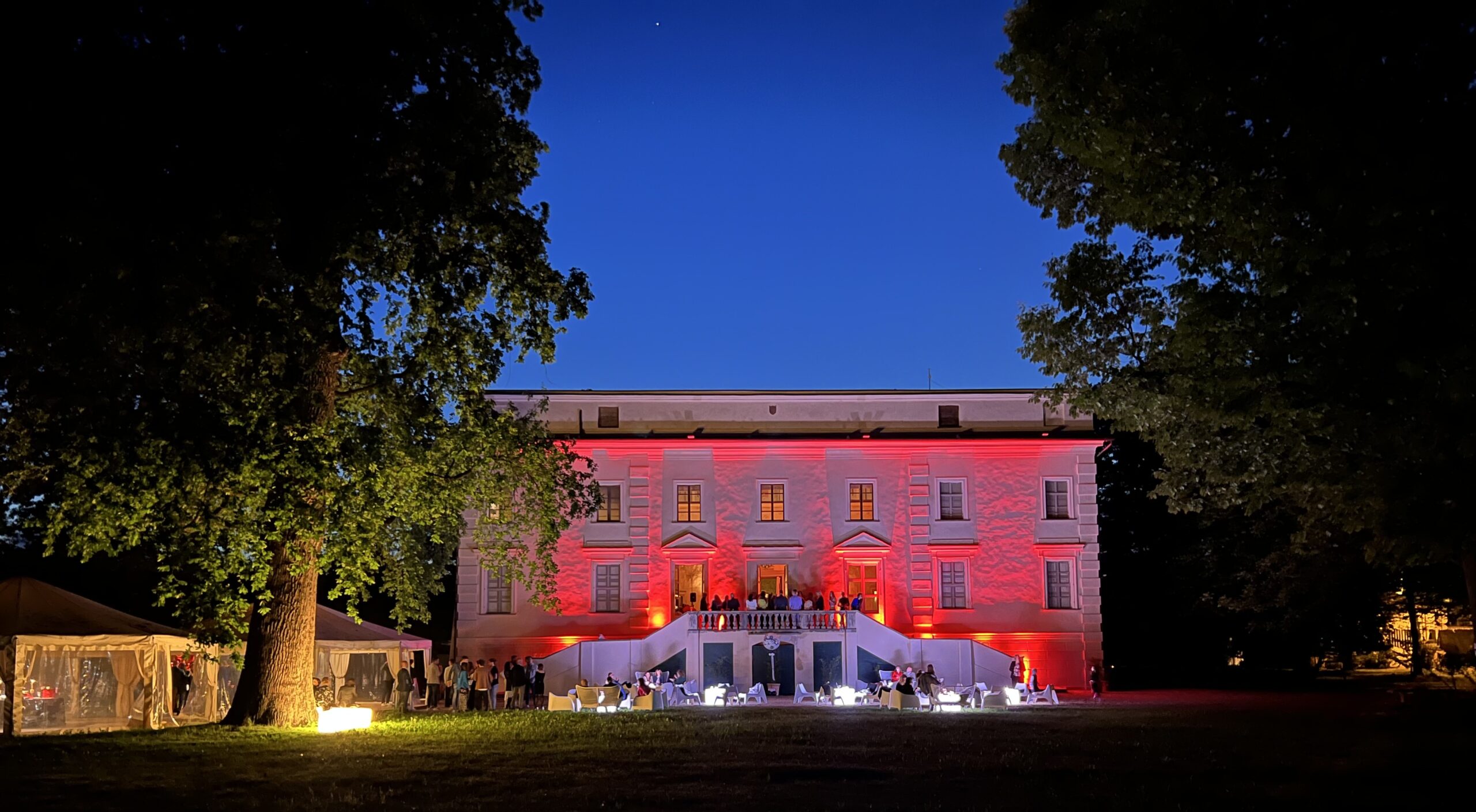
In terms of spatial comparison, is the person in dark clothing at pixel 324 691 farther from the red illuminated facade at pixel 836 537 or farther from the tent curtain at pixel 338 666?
the red illuminated facade at pixel 836 537

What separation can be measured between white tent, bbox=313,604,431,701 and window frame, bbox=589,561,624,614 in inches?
230

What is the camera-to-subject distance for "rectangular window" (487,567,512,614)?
3728 centimetres

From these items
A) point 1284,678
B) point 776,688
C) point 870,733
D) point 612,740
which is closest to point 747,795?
point 612,740

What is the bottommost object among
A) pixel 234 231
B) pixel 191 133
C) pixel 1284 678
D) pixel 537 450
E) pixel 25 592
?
pixel 1284 678

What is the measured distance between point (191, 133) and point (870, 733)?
40.8ft

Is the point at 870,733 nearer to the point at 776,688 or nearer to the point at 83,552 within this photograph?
the point at 83,552

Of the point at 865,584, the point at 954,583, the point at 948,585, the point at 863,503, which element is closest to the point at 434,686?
the point at 865,584

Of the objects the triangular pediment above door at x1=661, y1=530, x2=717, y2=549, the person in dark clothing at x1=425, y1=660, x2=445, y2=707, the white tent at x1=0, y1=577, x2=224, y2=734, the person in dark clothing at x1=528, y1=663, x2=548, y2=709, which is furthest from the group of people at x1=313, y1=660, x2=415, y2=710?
the triangular pediment above door at x1=661, y1=530, x2=717, y2=549

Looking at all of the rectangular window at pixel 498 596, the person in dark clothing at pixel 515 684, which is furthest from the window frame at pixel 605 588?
the person in dark clothing at pixel 515 684

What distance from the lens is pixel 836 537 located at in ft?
124

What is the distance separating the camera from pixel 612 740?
17.6m

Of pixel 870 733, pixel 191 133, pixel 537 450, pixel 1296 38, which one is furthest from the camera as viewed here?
pixel 537 450

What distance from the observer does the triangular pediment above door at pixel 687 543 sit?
37375 mm

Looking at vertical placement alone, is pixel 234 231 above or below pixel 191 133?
below
